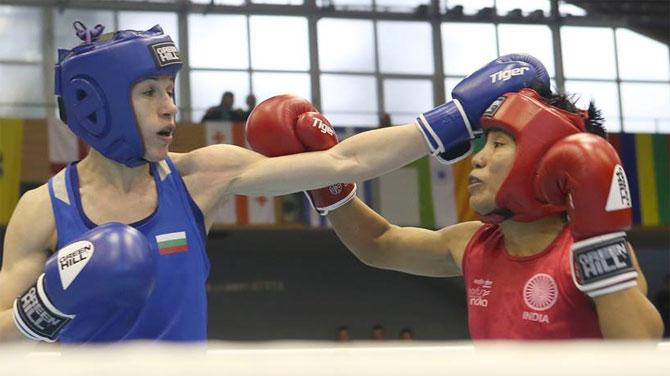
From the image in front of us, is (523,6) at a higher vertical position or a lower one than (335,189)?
higher

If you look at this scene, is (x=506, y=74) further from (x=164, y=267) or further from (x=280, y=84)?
(x=280, y=84)

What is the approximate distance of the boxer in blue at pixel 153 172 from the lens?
8.41ft

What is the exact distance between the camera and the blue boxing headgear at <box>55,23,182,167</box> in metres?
2.65

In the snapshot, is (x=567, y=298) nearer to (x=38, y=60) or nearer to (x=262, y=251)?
(x=262, y=251)

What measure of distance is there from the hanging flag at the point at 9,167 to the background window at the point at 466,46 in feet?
18.7

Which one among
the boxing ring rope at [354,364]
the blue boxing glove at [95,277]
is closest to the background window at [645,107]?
the blue boxing glove at [95,277]

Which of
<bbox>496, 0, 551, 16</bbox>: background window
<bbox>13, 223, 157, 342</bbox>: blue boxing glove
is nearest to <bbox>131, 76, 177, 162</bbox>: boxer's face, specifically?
<bbox>13, 223, 157, 342</bbox>: blue boxing glove

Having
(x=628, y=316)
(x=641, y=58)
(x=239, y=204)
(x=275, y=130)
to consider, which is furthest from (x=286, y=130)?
(x=641, y=58)

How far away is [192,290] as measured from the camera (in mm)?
2615

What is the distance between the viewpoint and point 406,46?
1323 centimetres

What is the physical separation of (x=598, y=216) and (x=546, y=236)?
484mm

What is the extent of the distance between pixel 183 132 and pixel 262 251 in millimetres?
2443

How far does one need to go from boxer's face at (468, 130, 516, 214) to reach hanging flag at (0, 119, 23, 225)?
7.16 meters

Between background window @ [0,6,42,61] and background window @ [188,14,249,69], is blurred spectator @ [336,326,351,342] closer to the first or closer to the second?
background window @ [188,14,249,69]
